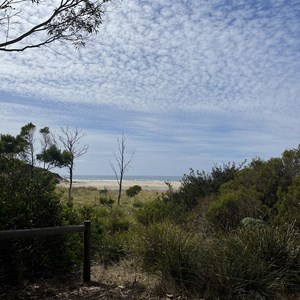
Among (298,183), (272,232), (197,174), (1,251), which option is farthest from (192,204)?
(1,251)

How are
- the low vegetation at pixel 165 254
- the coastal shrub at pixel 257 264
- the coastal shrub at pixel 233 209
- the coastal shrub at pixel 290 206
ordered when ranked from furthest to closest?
1. the coastal shrub at pixel 233 209
2. the coastal shrub at pixel 290 206
3. the low vegetation at pixel 165 254
4. the coastal shrub at pixel 257 264

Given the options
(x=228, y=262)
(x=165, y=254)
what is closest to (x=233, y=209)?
(x=165, y=254)

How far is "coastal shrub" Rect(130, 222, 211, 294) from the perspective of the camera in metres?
6.26

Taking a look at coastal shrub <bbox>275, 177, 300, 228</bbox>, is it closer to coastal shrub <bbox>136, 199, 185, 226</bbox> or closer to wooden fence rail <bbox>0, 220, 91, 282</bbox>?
coastal shrub <bbox>136, 199, 185, 226</bbox>

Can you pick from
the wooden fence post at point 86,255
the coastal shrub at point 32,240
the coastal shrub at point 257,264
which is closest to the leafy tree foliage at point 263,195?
the coastal shrub at point 257,264

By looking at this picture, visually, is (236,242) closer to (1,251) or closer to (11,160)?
(1,251)

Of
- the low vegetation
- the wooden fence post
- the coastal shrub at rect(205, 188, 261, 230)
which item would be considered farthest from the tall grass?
the coastal shrub at rect(205, 188, 261, 230)

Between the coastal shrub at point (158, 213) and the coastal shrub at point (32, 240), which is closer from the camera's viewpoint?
the coastal shrub at point (32, 240)

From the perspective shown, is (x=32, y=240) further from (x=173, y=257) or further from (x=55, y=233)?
(x=173, y=257)

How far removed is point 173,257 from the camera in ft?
21.6

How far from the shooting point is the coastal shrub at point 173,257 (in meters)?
6.26

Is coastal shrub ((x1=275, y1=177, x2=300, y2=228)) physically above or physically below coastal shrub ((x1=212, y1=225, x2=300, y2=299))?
above

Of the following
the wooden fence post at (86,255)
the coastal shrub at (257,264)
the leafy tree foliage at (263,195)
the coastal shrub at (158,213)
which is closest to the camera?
the coastal shrub at (257,264)

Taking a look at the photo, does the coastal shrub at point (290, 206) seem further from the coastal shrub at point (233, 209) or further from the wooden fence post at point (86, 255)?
the wooden fence post at point (86, 255)
